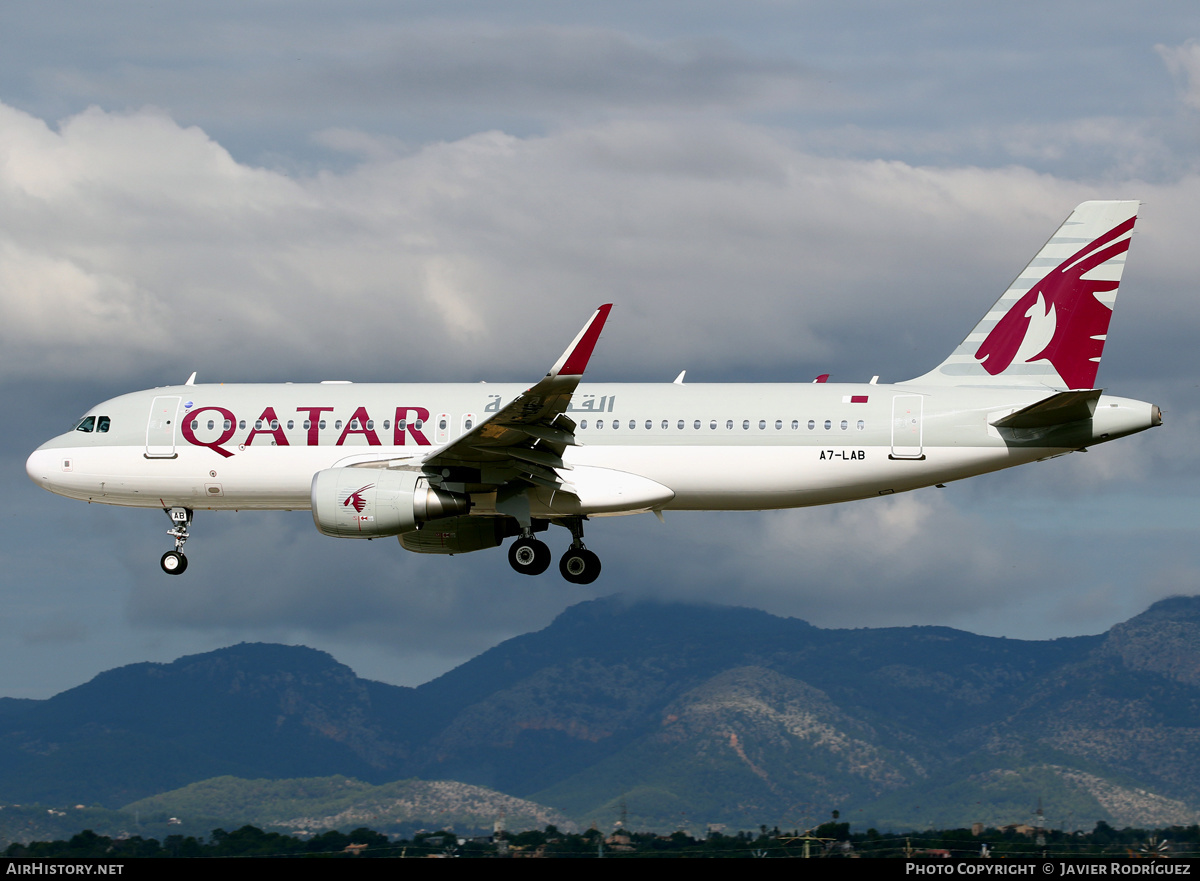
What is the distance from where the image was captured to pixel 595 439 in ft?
131

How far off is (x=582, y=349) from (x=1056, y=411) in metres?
13.0

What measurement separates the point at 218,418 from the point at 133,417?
117 inches

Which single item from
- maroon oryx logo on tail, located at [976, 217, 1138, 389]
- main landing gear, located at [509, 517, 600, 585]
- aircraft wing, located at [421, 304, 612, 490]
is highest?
maroon oryx logo on tail, located at [976, 217, 1138, 389]

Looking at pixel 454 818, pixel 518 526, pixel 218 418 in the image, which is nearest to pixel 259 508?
pixel 218 418

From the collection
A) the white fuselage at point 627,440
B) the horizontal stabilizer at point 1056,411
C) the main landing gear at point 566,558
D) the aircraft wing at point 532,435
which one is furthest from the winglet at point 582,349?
the horizontal stabilizer at point 1056,411

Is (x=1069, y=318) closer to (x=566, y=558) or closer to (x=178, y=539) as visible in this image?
(x=566, y=558)

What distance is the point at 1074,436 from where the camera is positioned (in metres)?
37.9

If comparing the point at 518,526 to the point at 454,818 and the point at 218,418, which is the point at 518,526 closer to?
the point at 218,418

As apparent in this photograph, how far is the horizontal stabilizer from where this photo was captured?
36562 millimetres

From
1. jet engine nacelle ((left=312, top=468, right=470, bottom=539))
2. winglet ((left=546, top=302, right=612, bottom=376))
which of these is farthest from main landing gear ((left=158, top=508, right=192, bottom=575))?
winglet ((left=546, top=302, right=612, bottom=376))

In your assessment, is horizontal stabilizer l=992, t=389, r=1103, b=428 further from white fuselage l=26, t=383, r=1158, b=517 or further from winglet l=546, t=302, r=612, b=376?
winglet l=546, t=302, r=612, b=376

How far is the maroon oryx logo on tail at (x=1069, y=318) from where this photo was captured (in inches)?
1617

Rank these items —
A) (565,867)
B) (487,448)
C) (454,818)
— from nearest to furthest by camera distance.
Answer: (565,867), (487,448), (454,818)

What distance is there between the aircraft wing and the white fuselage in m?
1.35
